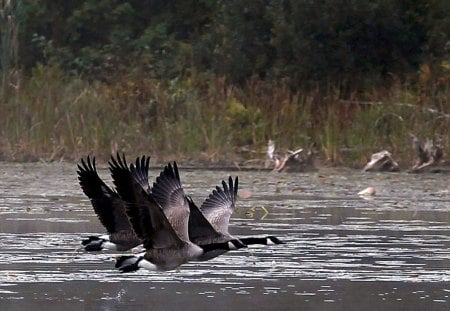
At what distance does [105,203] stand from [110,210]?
3.0 inches

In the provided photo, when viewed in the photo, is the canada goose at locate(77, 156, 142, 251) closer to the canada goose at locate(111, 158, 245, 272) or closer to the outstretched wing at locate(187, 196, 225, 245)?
the outstretched wing at locate(187, 196, 225, 245)

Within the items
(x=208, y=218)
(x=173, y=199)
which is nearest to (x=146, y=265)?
(x=173, y=199)

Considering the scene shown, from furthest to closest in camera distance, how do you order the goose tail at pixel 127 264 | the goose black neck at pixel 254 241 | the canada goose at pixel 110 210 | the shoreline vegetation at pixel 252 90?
the shoreline vegetation at pixel 252 90 → the canada goose at pixel 110 210 → the goose black neck at pixel 254 241 → the goose tail at pixel 127 264

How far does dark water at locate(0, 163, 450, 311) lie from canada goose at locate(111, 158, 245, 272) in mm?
186

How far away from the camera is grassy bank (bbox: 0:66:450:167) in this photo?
20.8m

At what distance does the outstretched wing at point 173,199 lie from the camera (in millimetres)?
10812

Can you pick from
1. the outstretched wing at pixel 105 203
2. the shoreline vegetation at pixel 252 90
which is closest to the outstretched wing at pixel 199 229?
the outstretched wing at pixel 105 203

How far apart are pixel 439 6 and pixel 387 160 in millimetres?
6288

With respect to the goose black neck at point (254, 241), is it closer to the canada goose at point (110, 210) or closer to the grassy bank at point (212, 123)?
the canada goose at point (110, 210)

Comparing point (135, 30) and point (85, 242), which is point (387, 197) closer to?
point (85, 242)

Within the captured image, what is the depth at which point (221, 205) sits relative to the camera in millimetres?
11969

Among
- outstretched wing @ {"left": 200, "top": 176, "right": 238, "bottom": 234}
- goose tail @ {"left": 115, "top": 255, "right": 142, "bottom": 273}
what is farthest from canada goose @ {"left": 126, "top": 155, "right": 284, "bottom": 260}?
goose tail @ {"left": 115, "top": 255, "right": 142, "bottom": 273}

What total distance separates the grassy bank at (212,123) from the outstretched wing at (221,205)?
855cm

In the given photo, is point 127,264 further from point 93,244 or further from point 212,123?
point 212,123
